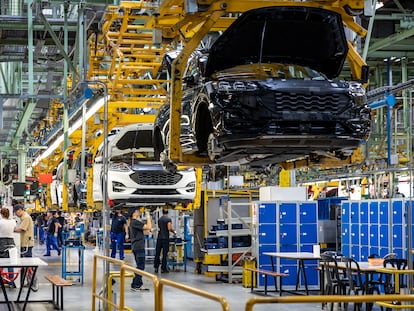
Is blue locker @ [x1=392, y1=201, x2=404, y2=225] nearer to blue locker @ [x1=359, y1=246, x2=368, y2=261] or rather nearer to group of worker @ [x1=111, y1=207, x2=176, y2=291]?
blue locker @ [x1=359, y1=246, x2=368, y2=261]

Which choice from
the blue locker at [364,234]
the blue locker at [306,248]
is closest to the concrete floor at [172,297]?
the blue locker at [306,248]

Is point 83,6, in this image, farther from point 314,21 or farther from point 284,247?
point 284,247

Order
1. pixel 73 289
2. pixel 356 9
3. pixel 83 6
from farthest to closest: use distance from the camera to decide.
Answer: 1. pixel 73 289
2. pixel 83 6
3. pixel 356 9

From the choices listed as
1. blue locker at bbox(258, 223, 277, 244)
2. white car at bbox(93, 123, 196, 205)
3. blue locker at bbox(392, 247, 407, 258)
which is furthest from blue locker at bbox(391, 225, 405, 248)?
white car at bbox(93, 123, 196, 205)

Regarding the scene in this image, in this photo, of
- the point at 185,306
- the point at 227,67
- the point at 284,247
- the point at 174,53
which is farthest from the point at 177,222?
the point at 227,67

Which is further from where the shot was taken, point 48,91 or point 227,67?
point 48,91

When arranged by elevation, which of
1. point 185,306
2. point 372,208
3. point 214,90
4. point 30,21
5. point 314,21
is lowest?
point 185,306

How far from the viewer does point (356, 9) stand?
9.01 metres

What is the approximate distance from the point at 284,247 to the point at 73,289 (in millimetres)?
4661

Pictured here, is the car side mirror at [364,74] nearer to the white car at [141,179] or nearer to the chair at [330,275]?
the chair at [330,275]

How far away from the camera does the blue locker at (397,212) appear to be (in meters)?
15.7

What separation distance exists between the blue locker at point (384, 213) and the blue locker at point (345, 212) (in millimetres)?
1639

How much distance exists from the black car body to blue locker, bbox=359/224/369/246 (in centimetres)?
821

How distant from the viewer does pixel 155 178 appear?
15.8 m
